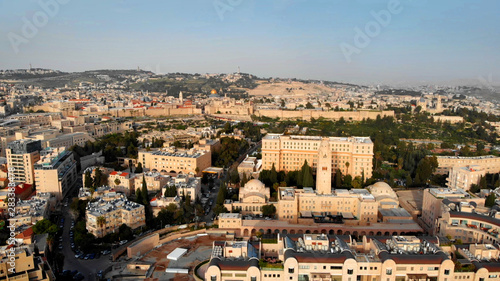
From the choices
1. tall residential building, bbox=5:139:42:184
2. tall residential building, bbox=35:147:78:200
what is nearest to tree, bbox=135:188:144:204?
tall residential building, bbox=35:147:78:200

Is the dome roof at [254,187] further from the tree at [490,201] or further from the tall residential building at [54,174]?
the tree at [490,201]

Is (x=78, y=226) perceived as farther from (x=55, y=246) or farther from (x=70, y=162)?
(x=70, y=162)

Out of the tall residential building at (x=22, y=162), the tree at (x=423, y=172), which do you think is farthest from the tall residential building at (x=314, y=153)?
the tall residential building at (x=22, y=162)

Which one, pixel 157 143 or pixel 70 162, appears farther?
pixel 157 143

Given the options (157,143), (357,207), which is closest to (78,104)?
(157,143)

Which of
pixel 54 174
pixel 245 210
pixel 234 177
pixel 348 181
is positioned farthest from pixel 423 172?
pixel 54 174

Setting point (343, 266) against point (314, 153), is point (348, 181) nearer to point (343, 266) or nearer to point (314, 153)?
point (314, 153)
